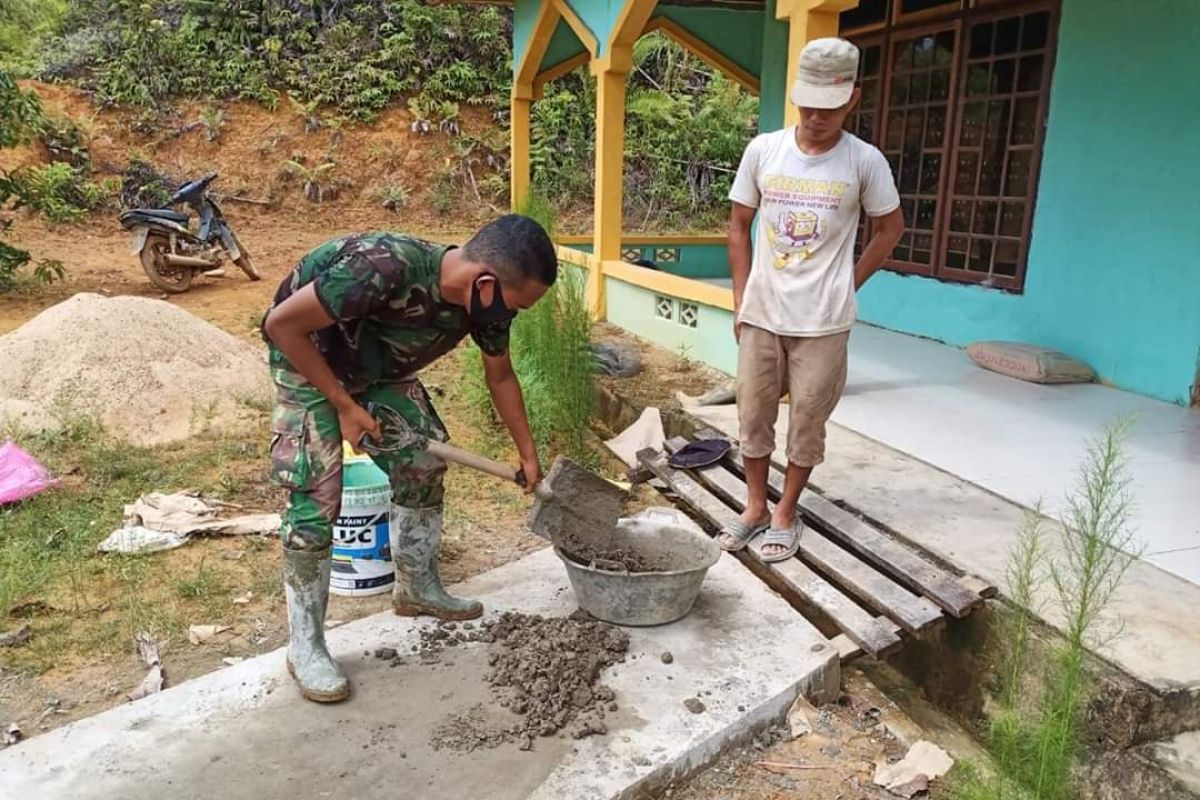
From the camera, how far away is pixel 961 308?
6117 mm

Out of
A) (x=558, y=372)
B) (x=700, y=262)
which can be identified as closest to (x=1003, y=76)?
(x=558, y=372)

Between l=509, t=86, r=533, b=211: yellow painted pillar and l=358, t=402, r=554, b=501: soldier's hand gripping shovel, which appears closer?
l=358, t=402, r=554, b=501: soldier's hand gripping shovel

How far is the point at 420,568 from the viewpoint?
2.78m

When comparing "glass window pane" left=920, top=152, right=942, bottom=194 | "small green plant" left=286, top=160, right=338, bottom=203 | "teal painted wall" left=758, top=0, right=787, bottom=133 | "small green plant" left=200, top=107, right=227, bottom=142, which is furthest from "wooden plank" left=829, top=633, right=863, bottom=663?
"small green plant" left=200, top=107, right=227, bottom=142

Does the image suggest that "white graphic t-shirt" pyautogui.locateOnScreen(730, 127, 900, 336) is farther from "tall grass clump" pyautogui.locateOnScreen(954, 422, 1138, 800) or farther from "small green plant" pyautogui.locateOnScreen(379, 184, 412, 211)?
"small green plant" pyautogui.locateOnScreen(379, 184, 412, 211)

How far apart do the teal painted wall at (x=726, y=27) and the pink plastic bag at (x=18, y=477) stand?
6.83m

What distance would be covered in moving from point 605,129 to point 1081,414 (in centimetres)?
399

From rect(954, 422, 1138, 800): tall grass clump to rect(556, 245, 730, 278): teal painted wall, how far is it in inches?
281

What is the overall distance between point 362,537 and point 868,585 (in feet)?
5.57

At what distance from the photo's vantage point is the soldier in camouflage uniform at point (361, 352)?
2186 mm

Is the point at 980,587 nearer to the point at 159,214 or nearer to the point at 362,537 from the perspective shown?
the point at 362,537

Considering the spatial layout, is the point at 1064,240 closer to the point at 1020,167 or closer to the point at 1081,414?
the point at 1020,167

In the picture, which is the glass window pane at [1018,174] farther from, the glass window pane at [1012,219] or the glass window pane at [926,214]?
the glass window pane at [926,214]

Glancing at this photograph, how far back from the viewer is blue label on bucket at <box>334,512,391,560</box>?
305cm
